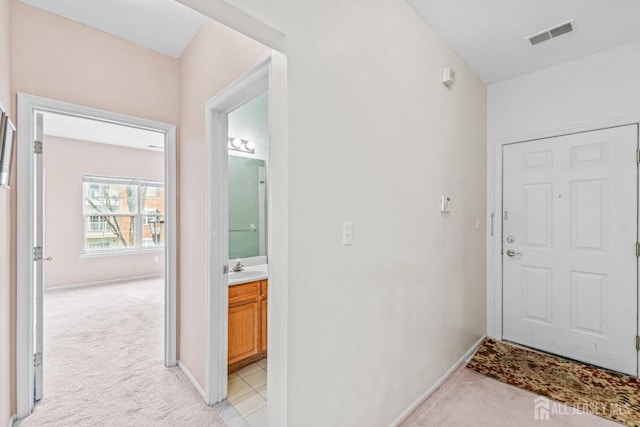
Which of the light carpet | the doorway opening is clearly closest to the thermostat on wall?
the light carpet

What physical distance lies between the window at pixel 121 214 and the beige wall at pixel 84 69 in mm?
4300

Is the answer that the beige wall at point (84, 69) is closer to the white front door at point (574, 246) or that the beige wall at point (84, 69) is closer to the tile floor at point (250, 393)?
the tile floor at point (250, 393)

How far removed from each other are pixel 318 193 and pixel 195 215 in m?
1.31

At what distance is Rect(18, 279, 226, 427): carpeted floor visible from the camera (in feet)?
6.31

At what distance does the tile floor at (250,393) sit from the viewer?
1951mm

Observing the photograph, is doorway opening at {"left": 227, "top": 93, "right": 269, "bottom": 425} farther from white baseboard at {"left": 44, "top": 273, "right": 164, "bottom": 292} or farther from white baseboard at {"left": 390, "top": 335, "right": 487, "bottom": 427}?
white baseboard at {"left": 44, "top": 273, "right": 164, "bottom": 292}

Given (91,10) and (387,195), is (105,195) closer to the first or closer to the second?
(91,10)

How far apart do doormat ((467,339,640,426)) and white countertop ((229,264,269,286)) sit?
2.02 meters

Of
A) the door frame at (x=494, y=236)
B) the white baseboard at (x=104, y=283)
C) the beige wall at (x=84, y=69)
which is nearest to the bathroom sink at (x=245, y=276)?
the beige wall at (x=84, y=69)

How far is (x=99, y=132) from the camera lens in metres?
4.87

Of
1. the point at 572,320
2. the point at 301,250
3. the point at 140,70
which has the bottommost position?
the point at 572,320

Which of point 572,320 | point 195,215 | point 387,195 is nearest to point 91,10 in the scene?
point 195,215

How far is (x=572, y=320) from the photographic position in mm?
2650

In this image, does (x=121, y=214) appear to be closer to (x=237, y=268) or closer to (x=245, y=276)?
(x=237, y=268)
